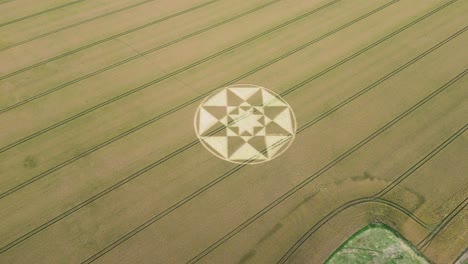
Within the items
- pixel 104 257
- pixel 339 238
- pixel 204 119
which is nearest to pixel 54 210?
pixel 104 257

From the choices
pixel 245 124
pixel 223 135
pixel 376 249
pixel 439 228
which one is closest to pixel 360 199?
pixel 376 249

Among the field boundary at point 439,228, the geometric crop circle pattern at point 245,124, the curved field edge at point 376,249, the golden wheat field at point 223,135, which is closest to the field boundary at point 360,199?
the golden wheat field at point 223,135

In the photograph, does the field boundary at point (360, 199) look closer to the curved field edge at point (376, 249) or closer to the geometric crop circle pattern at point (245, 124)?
the curved field edge at point (376, 249)

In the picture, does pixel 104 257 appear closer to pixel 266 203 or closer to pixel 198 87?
pixel 266 203

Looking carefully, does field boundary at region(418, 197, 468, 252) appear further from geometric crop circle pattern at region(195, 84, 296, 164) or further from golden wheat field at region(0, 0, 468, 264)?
geometric crop circle pattern at region(195, 84, 296, 164)

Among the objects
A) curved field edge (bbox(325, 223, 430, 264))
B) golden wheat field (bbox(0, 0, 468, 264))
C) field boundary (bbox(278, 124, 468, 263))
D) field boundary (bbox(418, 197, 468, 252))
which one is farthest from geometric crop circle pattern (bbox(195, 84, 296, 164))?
field boundary (bbox(418, 197, 468, 252))
